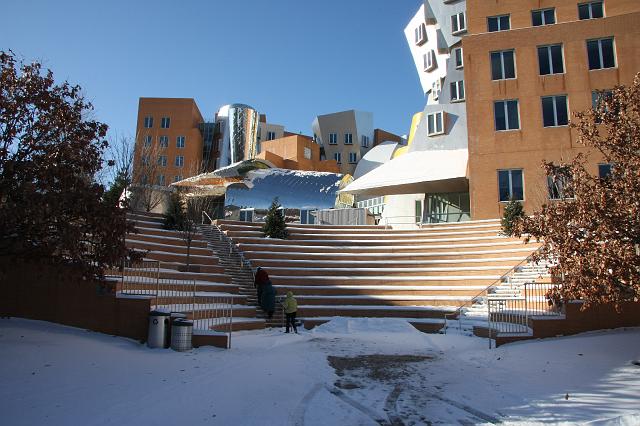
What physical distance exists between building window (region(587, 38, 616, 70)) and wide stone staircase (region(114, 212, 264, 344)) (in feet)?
76.5

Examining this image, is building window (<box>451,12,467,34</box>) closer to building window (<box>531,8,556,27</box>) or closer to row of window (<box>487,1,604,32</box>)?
row of window (<box>487,1,604,32</box>)

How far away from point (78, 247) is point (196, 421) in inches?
157

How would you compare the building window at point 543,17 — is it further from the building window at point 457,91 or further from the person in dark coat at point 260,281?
the person in dark coat at point 260,281

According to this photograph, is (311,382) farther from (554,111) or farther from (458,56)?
(458,56)

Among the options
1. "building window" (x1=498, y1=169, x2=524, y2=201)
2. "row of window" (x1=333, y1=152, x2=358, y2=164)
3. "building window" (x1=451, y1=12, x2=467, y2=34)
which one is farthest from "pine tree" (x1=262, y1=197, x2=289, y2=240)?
"row of window" (x1=333, y1=152, x2=358, y2=164)

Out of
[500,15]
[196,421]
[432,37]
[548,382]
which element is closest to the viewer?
[196,421]

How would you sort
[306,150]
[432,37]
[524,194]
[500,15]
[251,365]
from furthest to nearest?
[306,150], [432,37], [500,15], [524,194], [251,365]

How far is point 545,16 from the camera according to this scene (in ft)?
98.4

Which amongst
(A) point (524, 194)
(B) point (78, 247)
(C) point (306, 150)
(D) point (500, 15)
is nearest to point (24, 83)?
(B) point (78, 247)

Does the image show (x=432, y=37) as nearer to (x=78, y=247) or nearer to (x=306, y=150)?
(x=306, y=150)

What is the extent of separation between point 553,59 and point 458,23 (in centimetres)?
1545

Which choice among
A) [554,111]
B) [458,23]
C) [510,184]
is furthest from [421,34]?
[510,184]

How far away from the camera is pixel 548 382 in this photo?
8.29 metres

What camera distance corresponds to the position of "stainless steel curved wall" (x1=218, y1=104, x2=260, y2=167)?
7238 centimetres
